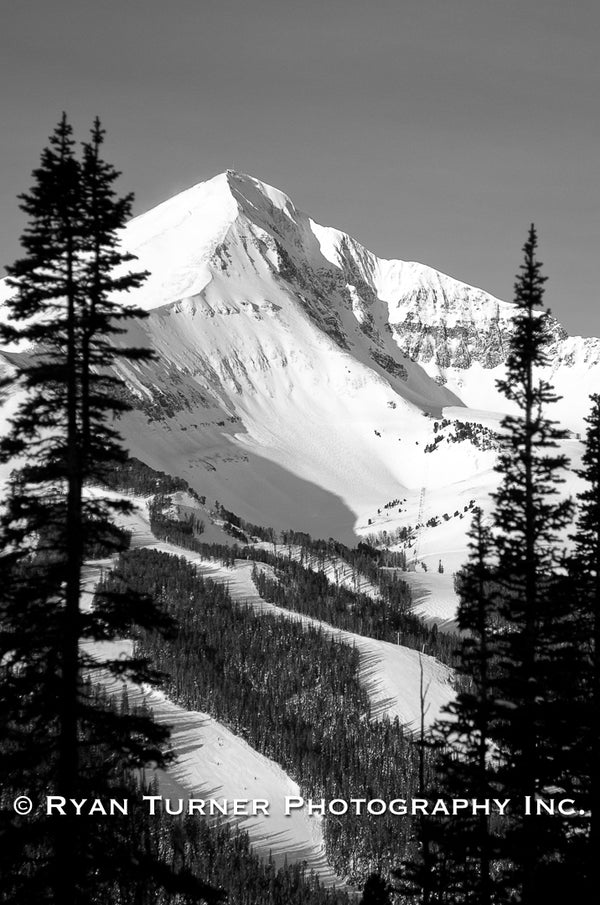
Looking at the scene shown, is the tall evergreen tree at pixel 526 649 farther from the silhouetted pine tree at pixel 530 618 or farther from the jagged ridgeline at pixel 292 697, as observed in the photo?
the jagged ridgeline at pixel 292 697

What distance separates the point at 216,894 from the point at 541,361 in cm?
1560

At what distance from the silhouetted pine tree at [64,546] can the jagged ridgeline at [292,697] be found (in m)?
36.3

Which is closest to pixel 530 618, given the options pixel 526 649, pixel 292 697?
pixel 526 649

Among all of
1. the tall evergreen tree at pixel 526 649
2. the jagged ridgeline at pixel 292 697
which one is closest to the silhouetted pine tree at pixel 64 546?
the tall evergreen tree at pixel 526 649

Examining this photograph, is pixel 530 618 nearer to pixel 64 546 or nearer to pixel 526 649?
pixel 526 649

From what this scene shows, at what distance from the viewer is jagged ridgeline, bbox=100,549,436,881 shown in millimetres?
53625

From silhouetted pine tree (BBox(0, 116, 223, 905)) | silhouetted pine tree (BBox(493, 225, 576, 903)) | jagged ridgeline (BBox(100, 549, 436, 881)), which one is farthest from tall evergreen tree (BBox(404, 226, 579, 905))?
jagged ridgeline (BBox(100, 549, 436, 881))

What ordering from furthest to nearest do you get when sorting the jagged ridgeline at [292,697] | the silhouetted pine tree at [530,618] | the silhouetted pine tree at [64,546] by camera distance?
the jagged ridgeline at [292,697] < the silhouetted pine tree at [530,618] < the silhouetted pine tree at [64,546]

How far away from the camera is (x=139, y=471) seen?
150750 millimetres

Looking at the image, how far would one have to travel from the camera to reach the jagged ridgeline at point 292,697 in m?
53.6

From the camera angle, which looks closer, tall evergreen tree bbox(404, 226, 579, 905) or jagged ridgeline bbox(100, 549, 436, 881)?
tall evergreen tree bbox(404, 226, 579, 905)

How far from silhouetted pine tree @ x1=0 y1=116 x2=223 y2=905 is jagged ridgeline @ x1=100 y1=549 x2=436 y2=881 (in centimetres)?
3635

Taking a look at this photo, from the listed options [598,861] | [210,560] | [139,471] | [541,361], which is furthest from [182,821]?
[139,471]

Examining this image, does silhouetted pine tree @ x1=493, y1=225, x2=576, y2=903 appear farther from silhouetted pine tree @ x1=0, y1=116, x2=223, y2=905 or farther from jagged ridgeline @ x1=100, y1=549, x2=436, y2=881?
jagged ridgeline @ x1=100, y1=549, x2=436, y2=881
